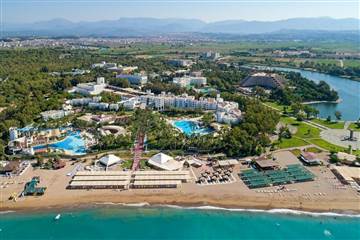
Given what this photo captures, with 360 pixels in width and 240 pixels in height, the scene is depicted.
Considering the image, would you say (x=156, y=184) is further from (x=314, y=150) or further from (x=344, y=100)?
(x=344, y=100)

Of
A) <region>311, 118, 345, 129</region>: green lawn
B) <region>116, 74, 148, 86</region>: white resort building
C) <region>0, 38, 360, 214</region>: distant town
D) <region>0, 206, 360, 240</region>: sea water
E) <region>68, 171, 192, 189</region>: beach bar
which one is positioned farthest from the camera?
<region>116, 74, 148, 86</region>: white resort building

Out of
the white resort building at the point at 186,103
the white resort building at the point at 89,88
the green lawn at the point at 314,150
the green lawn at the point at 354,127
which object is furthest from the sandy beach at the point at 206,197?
the white resort building at the point at 89,88

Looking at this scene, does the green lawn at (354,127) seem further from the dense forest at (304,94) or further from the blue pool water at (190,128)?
the blue pool water at (190,128)

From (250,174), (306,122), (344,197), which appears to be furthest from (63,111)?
(344,197)

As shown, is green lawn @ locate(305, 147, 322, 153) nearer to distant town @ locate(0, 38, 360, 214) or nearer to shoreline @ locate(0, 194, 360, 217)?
distant town @ locate(0, 38, 360, 214)

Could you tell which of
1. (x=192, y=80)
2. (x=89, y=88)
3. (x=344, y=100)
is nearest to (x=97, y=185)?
(x=89, y=88)

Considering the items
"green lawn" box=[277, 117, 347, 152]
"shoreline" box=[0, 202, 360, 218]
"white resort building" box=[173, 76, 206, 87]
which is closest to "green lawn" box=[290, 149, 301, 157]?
"green lawn" box=[277, 117, 347, 152]
